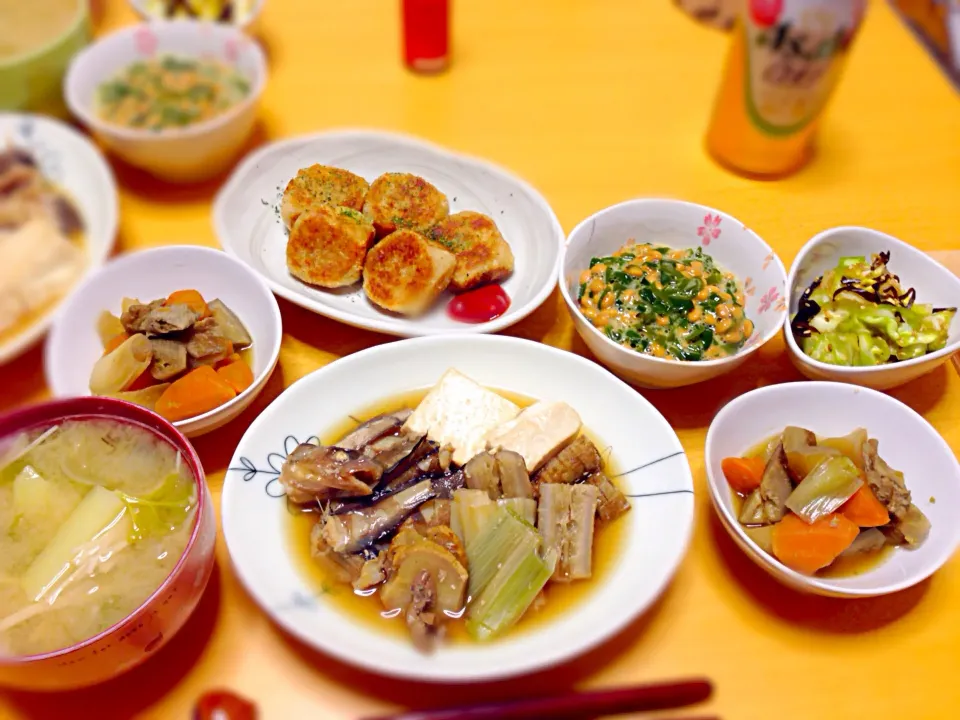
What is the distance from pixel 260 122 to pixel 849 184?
5.29ft

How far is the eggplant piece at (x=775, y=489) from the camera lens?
1241mm

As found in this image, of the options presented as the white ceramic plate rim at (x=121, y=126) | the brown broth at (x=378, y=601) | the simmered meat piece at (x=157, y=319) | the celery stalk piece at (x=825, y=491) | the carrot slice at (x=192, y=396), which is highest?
the white ceramic plate rim at (x=121, y=126)

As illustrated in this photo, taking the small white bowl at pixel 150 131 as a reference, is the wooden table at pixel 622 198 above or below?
below

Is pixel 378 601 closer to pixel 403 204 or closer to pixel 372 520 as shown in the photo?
pixel 372 520

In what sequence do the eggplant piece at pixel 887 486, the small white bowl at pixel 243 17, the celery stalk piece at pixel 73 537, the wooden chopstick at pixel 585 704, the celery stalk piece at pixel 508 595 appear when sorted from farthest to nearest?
the small white bowl at pixel 243 17 → the eggplant piece at pixel 887 486 → the celery stalk piece at pixel 508 595 → the celery stalk piece at pixel 73 537 → the wooden chopstick at pixel 585 704

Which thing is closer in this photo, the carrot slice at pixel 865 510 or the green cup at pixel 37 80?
the green cup at pixel 37 80

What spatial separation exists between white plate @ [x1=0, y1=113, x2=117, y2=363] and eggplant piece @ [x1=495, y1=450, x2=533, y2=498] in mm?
792

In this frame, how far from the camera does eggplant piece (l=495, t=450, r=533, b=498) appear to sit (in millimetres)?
1271

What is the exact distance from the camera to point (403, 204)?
1433 millimetres

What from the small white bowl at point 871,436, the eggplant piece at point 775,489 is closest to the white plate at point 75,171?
the small white bowl at point 871,436

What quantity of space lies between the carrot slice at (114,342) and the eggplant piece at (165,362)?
0.07 m

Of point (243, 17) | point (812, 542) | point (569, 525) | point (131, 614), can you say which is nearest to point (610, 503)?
point (569, 525)

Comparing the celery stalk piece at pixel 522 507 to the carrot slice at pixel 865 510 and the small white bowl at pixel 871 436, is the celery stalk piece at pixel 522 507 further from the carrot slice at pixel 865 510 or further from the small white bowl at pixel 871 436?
the carrot slice at pixel 865 510

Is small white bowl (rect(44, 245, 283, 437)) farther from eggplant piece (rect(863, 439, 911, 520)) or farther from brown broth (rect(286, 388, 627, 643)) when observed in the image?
eggplant piece (rect(863, 439, 911, 520))
